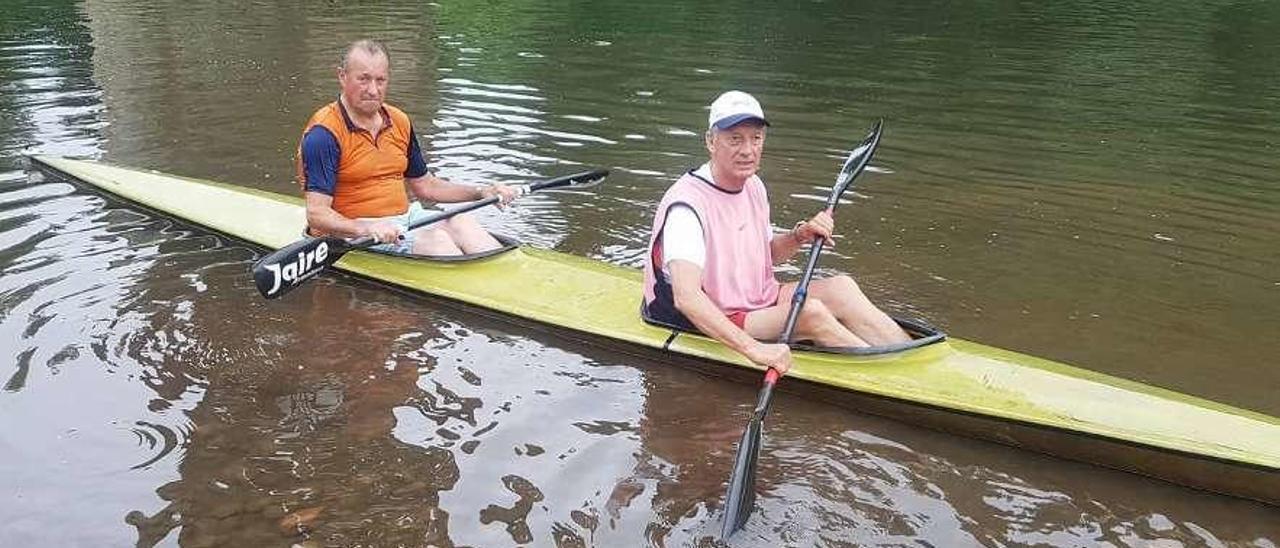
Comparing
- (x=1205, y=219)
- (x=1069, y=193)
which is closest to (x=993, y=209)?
(x=1069, y=193)

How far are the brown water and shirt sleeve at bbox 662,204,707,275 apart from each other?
0.83 metres

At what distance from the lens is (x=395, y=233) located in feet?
21.4

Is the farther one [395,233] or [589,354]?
[395,233]

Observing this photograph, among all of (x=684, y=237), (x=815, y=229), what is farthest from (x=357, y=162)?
(x=815, y=229)

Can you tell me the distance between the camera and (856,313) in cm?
541

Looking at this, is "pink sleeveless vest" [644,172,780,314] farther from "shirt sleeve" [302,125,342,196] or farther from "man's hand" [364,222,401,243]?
"shirt sleeve" [302,125,342,196]

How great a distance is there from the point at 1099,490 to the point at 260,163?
8035mm

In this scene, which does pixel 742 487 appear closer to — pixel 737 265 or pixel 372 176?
pixel 737 265

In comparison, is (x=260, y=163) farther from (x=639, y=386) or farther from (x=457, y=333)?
(x=639, y=386)

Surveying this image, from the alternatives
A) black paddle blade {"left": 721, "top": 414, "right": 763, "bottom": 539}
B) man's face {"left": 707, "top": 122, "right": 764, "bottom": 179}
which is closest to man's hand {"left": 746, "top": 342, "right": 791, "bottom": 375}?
black paddle blade {"left": 721, "top": 414, "right": 763, "bottom": 539}

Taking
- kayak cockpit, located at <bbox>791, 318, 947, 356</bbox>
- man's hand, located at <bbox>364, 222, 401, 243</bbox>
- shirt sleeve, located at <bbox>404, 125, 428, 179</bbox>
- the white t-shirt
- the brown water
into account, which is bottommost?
the brown water

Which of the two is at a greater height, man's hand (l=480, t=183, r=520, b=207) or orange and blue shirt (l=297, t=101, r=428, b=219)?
orange and blue shirt (l=297, t=101, r=428, b=219)

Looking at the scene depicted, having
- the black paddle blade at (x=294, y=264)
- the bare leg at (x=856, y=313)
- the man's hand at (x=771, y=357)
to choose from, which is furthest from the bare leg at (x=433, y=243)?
the man's hand at (x=771, y=357)

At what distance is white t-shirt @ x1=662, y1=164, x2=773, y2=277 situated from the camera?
5031 millimetres
